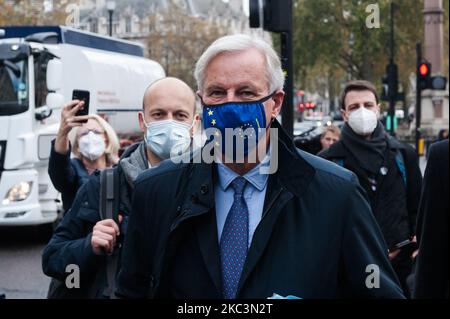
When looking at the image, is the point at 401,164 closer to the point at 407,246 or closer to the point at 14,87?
the point at 407,246

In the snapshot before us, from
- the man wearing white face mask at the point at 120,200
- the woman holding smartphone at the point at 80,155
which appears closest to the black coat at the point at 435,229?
the man wearing white face mask at the point at 120,200

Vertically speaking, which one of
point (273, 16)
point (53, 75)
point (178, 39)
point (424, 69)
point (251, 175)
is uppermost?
point (178, 39)

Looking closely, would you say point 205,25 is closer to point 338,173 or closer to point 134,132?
point 134,132

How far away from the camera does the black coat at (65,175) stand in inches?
234

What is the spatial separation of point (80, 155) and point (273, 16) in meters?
2.23

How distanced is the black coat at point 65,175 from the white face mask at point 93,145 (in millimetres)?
135

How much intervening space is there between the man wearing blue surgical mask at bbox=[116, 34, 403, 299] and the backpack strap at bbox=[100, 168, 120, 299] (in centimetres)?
99

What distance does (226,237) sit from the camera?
9.57ft

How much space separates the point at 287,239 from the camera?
111 inches

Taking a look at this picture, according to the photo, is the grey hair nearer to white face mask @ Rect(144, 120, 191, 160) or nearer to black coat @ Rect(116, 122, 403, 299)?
black coat @ Rect(116, 122, 403, 299)

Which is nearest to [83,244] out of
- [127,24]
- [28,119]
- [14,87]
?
[28,119]

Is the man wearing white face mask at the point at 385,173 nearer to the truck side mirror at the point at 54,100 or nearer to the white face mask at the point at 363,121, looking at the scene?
the white face mask at the point at 363,121

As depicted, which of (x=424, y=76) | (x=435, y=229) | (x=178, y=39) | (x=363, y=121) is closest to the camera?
(x=435, y=229)
